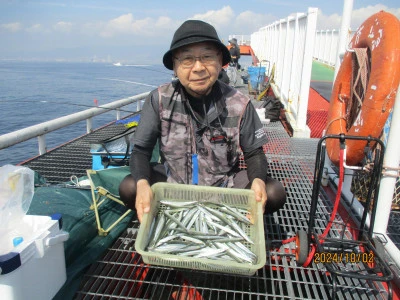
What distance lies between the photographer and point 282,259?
99.3 inches

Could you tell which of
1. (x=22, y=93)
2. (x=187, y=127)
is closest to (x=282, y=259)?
(x=187, y=127)

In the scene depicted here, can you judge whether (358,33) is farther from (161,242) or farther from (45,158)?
(45,158)

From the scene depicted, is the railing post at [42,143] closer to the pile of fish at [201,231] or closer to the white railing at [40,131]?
the white railing at [40,131]

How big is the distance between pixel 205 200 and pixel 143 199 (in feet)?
1.82

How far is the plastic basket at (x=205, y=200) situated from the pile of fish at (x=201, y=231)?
5 cm

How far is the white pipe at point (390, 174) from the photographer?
2.30 m

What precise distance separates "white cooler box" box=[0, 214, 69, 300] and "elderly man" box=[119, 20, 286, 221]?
80cm

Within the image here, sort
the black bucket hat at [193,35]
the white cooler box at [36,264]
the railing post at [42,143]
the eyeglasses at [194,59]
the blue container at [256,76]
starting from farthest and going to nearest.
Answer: the blue container at [256,76], the railing post at [42,143], the eyeglasses at [194,59], the black bucket hat at [193,35], the white cooler box at [36,264]

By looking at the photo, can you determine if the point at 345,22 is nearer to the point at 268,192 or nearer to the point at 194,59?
the point at 194,59

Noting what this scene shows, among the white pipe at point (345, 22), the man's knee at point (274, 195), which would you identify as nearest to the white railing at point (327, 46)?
the white pipe at point (345, 22)

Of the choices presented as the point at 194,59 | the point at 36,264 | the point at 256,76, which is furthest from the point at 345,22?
the point at 256,76

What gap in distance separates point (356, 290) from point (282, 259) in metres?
0.57

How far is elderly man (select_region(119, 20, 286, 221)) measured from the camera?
264 centimetres

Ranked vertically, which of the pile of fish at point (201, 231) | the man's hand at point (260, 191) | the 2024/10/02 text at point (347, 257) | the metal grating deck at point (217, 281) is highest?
the man's hand at point (260, 191)
